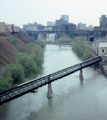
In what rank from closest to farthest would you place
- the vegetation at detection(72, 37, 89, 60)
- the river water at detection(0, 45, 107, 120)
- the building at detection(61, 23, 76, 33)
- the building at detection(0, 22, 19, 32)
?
the river water at detection(0, 45, 107, 120)
the vegetation at detection(72, 37, 89, 60)
the building at detection(0, 22, 19, 32)
the building at detection(61, 23, 76, 33)

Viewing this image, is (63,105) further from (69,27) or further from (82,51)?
(69,27)

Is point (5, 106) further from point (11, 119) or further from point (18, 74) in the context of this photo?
point (18, 74)

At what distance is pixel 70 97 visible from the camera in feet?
32.2

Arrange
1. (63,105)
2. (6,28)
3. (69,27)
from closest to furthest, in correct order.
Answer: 1. (63,105)
2. (6,28)
3. (69,27)

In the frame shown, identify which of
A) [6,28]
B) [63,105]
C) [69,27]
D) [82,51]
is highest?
[69,27]

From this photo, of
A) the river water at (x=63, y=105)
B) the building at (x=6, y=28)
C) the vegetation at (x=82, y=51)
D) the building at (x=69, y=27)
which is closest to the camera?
the river water at (x=63, y=105)

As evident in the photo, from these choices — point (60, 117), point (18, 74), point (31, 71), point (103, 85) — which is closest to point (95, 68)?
point (103, 85)

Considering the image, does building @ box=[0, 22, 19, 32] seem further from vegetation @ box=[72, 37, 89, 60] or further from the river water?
the river water

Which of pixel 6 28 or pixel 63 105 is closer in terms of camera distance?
pixel 63 105

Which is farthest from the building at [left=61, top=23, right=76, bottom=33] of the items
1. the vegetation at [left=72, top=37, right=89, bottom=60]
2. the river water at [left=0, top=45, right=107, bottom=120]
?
the river water at [left=0, top=45, right=107, bottom=120]

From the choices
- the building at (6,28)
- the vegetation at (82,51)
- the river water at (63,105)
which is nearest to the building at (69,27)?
the building at (6,28)

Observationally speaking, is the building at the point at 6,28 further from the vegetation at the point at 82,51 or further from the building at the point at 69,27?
the building at the point at 69,27

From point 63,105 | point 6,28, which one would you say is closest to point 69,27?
point 6,28

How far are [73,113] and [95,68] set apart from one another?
8877mm
